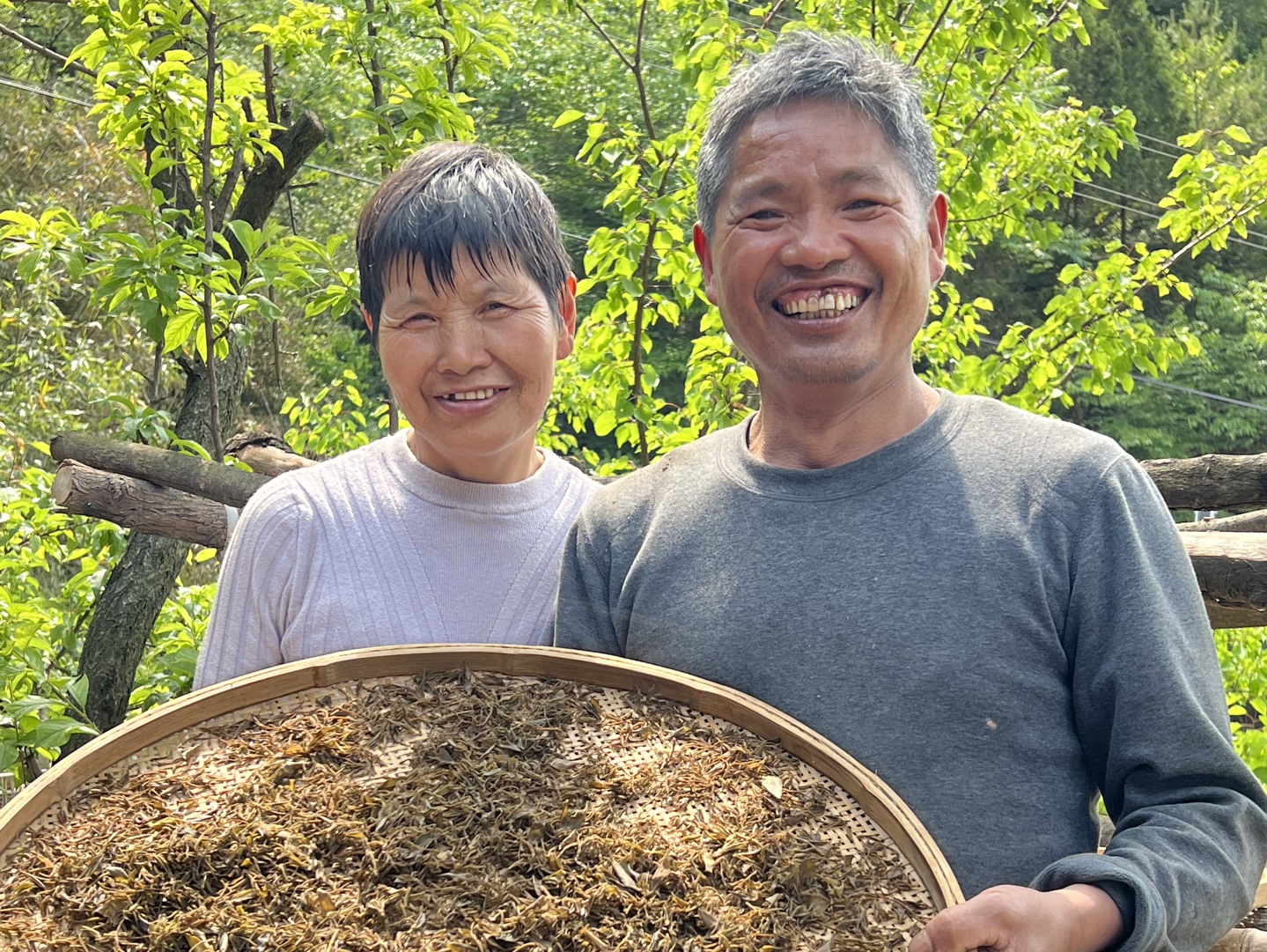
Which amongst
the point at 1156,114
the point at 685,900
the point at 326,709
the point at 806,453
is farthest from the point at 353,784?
the point at 1156,114

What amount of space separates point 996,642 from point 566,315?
86 cm

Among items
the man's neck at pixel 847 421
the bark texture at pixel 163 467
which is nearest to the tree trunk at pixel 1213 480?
the man's neck at pixel 847 421

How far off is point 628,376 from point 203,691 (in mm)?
2527

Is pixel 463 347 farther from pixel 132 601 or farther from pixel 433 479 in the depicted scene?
pixel 132 601

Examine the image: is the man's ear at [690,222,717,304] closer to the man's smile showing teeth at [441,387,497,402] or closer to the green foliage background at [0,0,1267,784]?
the man's smile showing teeth at [441,387,497,402]

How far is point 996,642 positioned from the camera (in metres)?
1.31

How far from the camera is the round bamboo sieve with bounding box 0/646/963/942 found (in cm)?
115

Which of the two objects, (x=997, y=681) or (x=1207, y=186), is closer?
(x=997, y=681)

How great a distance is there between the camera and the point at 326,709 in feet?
4.49

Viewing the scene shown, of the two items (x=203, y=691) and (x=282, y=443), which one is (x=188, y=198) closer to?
(x=282, y=443)

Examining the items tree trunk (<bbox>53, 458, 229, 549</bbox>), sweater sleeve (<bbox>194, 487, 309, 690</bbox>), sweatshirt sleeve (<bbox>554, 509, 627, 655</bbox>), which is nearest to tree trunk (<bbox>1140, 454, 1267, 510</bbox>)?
sweatshirt sleeve (<bbox>554, 509, 627, 655</bbox>)

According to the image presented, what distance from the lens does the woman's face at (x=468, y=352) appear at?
1.64m

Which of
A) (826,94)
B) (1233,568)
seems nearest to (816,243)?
(826,94)

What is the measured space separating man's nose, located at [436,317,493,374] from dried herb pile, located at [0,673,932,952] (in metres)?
0.47
